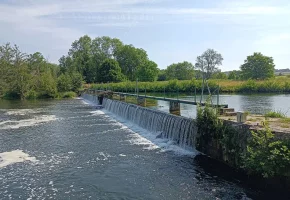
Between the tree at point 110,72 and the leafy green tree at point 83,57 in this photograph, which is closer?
the tree at point 110,72

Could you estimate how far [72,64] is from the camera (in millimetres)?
98000

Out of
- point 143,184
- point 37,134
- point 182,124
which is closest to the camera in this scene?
point 143,184

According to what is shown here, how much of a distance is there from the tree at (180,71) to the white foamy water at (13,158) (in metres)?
95.5

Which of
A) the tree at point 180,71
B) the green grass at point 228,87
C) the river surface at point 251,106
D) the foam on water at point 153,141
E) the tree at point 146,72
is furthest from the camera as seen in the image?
the tree at point 180,71

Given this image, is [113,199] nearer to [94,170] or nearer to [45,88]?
[94,170]

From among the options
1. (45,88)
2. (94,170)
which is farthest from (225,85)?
(94,170)

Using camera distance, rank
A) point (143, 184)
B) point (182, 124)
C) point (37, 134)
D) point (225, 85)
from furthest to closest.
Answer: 1. point (225, 85)
2. point (37, 134)
3. point (182, 124)
4. point (143, 184)

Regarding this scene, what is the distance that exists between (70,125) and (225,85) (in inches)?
1741

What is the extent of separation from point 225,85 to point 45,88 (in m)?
40.9

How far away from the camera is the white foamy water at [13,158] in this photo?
47.0 ft

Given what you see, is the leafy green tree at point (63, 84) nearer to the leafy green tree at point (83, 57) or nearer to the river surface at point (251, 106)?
the leafy green tree at point (83, 57)

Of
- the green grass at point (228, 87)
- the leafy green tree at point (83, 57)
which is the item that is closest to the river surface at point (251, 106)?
the green grass at point (228, 87)

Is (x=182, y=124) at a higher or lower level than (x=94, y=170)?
higher

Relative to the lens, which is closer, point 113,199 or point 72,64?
point 113,199
